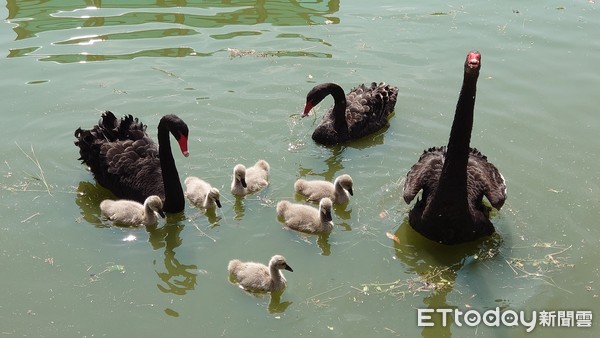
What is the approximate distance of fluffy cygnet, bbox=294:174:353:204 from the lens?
6945mm

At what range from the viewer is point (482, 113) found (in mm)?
8656

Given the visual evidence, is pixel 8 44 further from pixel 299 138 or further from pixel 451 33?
pixel 451 33

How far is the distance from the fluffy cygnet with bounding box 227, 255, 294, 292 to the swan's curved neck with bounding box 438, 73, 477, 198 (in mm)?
1433

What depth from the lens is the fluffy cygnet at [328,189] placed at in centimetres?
695

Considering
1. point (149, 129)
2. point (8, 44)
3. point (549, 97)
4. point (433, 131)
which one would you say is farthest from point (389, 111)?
point (8, 44)

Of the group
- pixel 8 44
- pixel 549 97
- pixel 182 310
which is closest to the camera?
pixel 182 310

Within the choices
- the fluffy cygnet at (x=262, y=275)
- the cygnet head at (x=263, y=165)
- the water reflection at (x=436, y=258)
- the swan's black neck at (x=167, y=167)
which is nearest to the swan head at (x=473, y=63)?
the water reflection at (x=436, y=258)

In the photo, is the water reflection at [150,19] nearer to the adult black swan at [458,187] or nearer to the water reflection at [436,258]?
the adult black swan at [458,187]

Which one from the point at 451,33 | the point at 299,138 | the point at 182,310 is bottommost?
the point at 182,310

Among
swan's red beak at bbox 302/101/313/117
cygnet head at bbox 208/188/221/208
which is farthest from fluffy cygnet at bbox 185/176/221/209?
swan's red beak at bbox 302/101/313/117

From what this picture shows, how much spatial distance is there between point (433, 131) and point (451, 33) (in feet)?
9.23

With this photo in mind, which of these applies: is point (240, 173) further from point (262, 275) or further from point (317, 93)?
point (317, 93)

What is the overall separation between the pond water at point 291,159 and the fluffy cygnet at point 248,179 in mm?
117

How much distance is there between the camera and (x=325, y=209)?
6.52m
